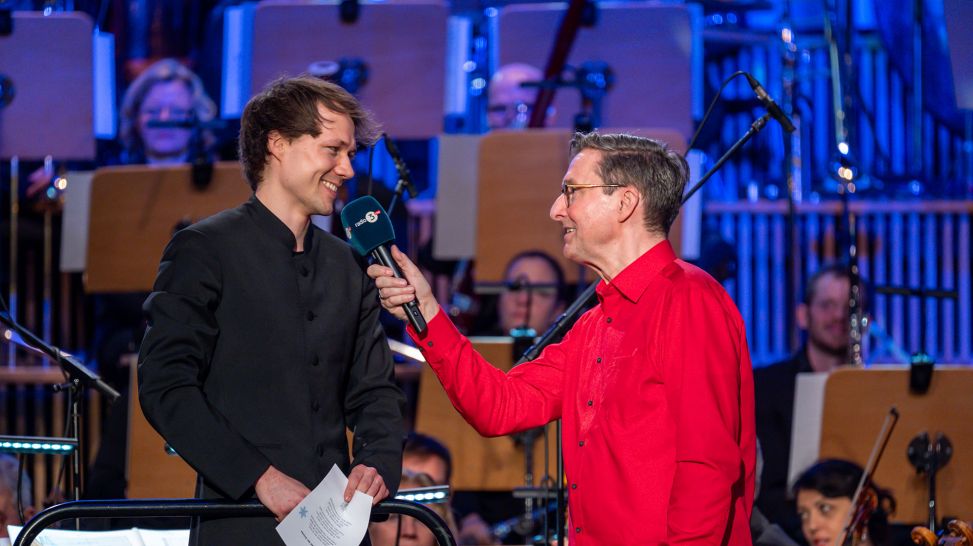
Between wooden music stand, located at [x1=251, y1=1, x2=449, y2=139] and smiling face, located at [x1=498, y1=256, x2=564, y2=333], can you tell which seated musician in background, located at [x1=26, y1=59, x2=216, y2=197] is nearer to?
wooden music stand, located at [x1=251, y1=1, x2=449, y2=139]

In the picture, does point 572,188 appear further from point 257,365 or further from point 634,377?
point 257,365

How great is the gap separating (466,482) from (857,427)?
1.32 metres

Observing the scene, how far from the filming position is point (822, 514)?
402 cm

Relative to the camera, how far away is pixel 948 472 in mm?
4031

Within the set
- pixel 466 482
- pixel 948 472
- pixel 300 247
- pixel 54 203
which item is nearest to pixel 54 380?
pixel 54 203

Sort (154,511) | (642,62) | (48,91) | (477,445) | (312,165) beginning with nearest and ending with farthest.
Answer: (154,511) < (312,165) < (477,445) < (48,91) < (642,62)

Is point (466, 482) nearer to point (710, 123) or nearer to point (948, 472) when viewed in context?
point (948, 472)

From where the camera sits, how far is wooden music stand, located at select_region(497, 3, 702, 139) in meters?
5.39

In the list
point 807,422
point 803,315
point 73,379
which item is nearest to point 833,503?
point 807,422

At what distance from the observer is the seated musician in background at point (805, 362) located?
15.7ft

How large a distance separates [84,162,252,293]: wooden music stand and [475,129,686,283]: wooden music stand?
38.3 inches

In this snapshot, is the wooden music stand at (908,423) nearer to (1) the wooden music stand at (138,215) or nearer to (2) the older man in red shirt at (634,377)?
(2) the older man in red shirt at (634,377)

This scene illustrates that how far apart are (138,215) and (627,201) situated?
282cm

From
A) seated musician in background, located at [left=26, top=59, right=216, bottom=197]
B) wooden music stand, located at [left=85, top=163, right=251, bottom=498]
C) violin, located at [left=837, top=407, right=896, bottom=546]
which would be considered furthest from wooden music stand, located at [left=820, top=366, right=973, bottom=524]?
seated musician in background, located at [left=26, top=59, right=216, bottom=197]
